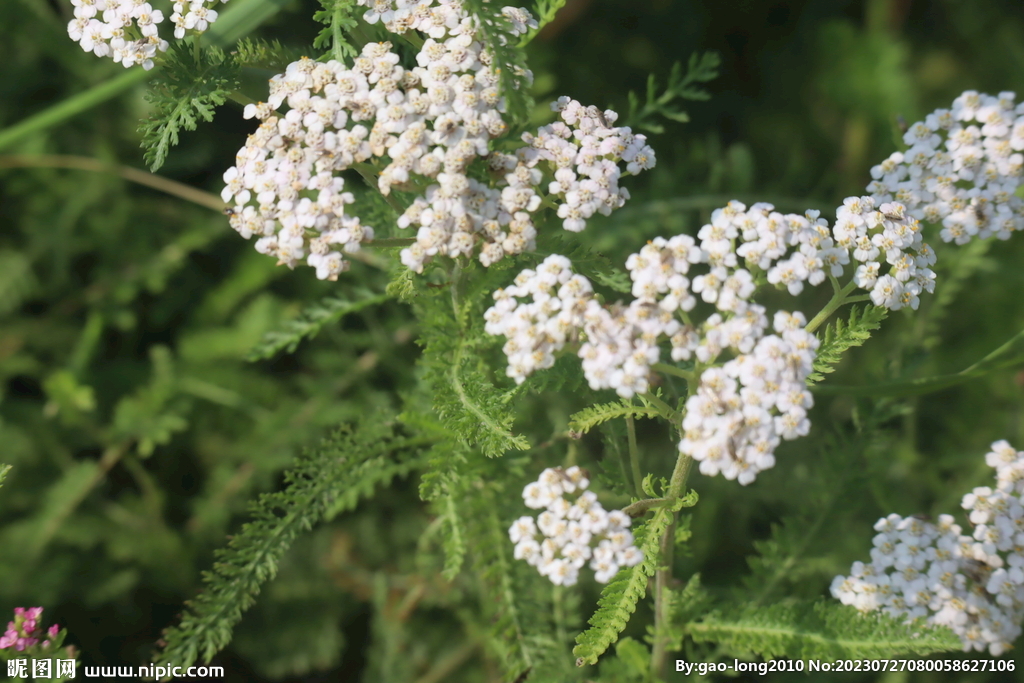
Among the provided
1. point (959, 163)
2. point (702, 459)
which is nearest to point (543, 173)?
point (702, 459)

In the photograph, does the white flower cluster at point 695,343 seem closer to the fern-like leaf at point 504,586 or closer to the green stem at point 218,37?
the fern-like leaf at point 504,586

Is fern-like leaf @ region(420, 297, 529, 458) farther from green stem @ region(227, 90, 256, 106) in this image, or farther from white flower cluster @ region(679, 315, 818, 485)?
green stem @ region(227, 90, 256, 106)

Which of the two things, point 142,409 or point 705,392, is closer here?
point 705,392

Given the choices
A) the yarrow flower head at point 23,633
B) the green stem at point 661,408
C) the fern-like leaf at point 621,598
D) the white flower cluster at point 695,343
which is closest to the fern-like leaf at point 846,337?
the white flower cluster at point 695,343

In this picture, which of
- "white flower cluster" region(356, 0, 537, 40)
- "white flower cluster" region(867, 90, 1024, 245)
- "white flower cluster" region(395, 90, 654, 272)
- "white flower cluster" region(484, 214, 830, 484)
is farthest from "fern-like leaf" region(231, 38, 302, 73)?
"white flower cluster" region(867, 90, 1024, 245)

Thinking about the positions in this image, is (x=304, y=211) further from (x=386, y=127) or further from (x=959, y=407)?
(x=959, y=407)

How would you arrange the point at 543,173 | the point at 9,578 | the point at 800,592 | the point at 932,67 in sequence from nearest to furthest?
the point at 543,173 → the point at 800,592 → the point at 9,578 → the point at 932,67
